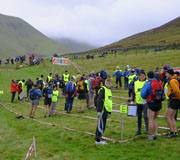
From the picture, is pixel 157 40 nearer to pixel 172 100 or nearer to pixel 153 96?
pixel 172 100

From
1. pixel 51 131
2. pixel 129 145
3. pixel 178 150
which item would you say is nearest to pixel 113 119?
pixel 51 131

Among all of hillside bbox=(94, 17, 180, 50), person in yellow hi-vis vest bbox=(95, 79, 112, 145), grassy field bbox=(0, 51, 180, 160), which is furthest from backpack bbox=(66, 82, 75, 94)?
hillside bbox=(94, 17, 180, 50)

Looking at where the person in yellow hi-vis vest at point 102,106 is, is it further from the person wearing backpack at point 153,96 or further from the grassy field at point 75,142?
the person wearing backpack at point 153,96

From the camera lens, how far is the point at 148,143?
7.82 meters

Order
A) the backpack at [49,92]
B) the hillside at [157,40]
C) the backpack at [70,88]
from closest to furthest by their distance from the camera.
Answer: the backpack at [49,92] < the backpack at [70,88] < the hillside at [157,40]

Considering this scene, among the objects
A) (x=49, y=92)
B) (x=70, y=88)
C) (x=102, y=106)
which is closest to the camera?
(x=102, y=106)

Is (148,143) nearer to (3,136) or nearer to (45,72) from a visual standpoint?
(3,136)

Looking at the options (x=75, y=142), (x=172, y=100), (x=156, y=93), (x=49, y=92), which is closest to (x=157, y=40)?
(x=49, y=92)

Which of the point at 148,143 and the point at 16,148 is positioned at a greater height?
the point at 148,143

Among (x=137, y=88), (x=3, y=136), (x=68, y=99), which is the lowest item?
(x=3, y=136)

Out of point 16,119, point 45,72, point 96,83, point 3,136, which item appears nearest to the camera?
point 3,136

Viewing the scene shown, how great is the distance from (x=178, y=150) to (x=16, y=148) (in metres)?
5.64

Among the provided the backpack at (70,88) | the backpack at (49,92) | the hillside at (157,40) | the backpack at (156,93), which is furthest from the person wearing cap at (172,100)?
the hillside at (157,40)

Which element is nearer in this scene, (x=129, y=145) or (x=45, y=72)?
(x=129, y=145)
